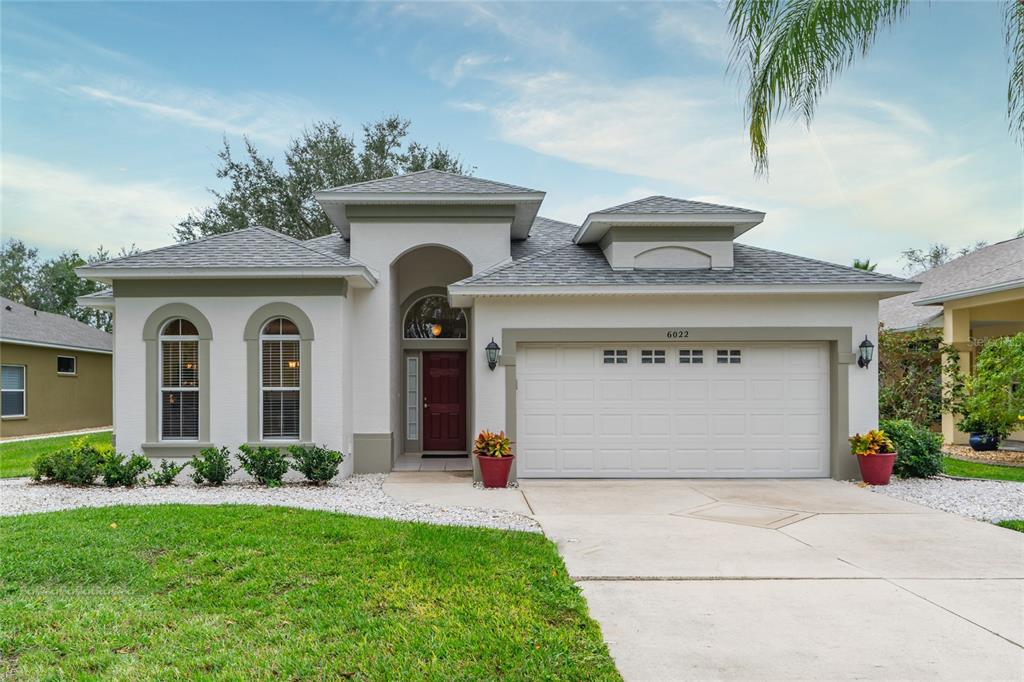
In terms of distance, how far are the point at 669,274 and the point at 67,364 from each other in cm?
1960

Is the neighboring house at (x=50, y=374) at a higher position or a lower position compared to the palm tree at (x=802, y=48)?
lower

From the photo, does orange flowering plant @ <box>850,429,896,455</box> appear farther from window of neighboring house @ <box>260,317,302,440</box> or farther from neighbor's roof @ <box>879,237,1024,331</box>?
window of neighboring house @ <box>260,317,302,440</box>

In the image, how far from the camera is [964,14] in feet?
25.9

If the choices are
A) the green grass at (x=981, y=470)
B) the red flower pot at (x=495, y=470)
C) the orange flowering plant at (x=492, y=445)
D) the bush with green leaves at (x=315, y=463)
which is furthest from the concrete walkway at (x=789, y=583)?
the green grass at (x=981, y=470)

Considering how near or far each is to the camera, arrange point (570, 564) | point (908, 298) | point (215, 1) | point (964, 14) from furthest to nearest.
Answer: point (908, 298), point (215, 1), point (964, 14), point (570, 564)

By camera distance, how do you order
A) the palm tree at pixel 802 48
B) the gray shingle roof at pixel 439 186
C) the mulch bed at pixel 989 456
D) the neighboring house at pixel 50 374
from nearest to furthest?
the palm tree at pixel 802 48
the gray shingle roof at pixel 439 186
the mulch bed at pixel 989 456
the neighboring house at pixel 50 374

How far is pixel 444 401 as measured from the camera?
44.8 ft

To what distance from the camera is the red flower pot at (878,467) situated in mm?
9617

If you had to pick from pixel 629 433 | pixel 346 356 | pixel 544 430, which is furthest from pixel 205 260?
pixel 629 433

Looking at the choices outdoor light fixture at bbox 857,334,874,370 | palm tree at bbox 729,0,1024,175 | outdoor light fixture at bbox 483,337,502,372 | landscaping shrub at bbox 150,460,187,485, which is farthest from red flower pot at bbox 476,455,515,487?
outdoor light fixture at bbox 857,334,874,370

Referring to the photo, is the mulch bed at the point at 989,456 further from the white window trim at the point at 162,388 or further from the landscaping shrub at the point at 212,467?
the white window trim at the point at 162,388

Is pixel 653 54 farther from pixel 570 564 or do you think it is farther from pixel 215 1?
pixel 570 564

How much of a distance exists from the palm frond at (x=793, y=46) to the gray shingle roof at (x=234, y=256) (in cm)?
639

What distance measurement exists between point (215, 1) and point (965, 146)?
14.3 meters
